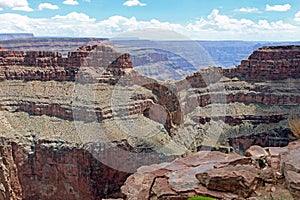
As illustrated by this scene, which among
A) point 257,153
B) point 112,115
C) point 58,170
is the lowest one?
point 58,170

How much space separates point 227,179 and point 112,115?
34.6 m

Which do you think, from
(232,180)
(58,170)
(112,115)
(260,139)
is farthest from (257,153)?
(260,139)

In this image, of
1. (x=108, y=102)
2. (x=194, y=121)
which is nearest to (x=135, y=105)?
(x=108, y=102)

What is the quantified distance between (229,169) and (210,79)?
5578 cm

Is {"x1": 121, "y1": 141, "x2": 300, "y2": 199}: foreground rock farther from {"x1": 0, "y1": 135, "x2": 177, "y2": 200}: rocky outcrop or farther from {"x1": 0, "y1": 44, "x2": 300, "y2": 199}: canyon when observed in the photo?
{"x1": 0, "y1": 135, "x2": 177, "y2": 200}: rocky outcrop

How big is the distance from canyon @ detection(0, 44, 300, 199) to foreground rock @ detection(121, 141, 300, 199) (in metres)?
21.9

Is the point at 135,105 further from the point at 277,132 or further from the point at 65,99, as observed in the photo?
the point at 277,132

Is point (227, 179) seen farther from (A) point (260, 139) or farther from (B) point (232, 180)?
(A) point (260, 139)

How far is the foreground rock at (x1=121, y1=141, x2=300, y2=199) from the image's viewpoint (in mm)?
11305

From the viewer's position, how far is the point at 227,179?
11594 millimetres

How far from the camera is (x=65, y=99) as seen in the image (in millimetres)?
48406

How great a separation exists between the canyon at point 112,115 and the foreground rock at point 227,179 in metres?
21.9

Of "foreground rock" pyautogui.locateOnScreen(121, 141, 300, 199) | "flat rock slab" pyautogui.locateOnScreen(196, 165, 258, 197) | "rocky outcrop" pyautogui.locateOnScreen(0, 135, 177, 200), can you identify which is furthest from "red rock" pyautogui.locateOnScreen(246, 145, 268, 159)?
"rocky outcrop" pyautogui.locateOnScreen(0, 135, 177, 200)

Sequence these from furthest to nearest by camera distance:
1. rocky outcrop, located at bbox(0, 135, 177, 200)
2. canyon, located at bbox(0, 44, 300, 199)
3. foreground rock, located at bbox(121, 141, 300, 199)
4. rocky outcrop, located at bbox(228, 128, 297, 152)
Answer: rocky outcrop, located at bbox(228, 128, 297, 152), canyon, located at bbox(0, 44, 300, 199), rocky outcrop, located at bbox(0, 135, 177, 200), foreground rock, located at bbox(121, 141, 300, 199)
